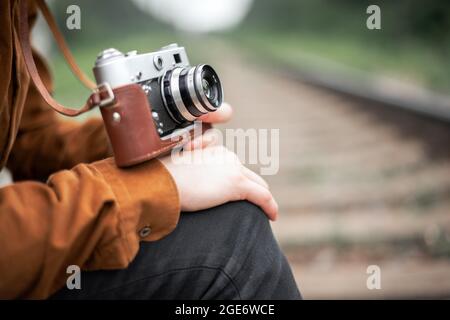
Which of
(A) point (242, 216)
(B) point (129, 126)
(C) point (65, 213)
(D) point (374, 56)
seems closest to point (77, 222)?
(C) point (65, 213)

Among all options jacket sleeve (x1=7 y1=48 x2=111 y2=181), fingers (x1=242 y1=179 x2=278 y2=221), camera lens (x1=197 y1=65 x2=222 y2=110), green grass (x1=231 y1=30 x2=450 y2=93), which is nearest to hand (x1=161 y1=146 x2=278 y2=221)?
fingers (x1=242 y1=179 x2=278 y2=221)

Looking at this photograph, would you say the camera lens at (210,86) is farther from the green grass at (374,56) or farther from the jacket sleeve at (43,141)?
the green grass at (374,56)

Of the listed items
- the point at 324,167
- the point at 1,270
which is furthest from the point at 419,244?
the point at 1,270

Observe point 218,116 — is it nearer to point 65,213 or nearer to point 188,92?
point 188,92

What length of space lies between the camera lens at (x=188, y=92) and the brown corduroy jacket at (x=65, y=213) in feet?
0.43

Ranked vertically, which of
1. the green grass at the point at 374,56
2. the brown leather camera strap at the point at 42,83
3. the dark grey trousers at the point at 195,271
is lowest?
the green grass at the point at 374,56

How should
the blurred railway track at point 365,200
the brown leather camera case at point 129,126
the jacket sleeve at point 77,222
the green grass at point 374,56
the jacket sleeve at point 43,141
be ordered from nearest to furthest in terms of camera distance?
the jacket sleeve at point 77,222 → the brown leather camera case at point 129,126 → the jacket sleeve at point 43,141 → the blurred railway track at point 365,200 → the green grass at point 374,56

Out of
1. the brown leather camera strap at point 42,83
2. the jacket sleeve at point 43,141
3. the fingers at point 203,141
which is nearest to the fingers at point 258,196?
the fingers at point 203,141

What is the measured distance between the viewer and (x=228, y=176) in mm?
1074

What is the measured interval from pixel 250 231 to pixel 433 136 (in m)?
2.80

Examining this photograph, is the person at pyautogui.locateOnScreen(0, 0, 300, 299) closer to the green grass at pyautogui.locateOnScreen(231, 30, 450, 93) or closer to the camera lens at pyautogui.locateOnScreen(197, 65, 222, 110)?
the camera lens at pyautogui.locateOnScreen(197, 65, 222, 110)

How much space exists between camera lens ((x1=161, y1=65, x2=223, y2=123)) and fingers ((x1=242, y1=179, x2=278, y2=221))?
0.58 ft

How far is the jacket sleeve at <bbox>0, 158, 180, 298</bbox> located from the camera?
2.96 feet

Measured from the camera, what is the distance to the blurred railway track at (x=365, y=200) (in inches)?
85.9
